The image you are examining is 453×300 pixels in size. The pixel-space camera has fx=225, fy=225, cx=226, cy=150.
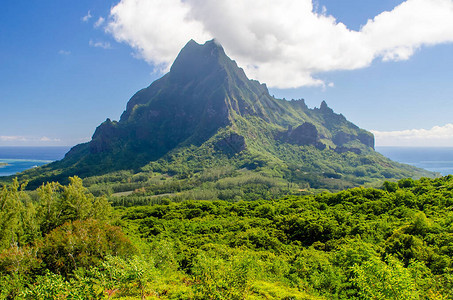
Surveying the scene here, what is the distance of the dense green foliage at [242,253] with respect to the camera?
49.2ft

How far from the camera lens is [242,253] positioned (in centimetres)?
2895

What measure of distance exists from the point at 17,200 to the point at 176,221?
32.5 metres

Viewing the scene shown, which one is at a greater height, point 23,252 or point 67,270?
point 23,252

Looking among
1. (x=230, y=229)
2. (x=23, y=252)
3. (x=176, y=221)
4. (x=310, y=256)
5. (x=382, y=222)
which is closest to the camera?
(x=23, y=252)

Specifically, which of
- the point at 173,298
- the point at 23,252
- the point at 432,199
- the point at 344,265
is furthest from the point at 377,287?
the point at 432,199

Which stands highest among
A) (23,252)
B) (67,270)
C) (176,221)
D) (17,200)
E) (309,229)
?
(17,200)

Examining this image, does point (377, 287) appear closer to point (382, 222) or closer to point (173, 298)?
point (173, 298)

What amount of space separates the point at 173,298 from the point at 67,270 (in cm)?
1020

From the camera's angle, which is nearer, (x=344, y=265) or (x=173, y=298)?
(x=173, y=298)

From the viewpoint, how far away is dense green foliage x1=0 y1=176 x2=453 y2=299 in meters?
15.0

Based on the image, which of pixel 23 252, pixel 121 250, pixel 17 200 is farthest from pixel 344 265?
pixel 17 200

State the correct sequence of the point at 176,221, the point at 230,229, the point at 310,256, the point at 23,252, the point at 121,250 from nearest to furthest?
the point at 23,252, the point at 121,250, the point at 310,256, the point at 230,229, the point at 176,221

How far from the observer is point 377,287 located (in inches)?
539

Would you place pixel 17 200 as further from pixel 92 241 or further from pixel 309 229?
pixel 309 229
